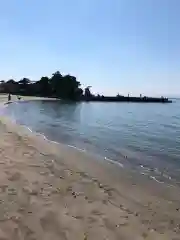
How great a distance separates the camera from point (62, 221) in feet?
20.3

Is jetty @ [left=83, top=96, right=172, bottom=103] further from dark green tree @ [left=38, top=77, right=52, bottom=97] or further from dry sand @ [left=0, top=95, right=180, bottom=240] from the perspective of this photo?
dry sand @ [left=0, top=95, right=180, bottom=240]

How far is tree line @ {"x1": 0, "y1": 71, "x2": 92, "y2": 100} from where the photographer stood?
13000 cm

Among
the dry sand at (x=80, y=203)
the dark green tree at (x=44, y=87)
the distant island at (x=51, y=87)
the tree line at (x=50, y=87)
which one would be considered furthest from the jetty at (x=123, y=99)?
the dry sand at (x=80, y=203)

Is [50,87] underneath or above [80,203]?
above

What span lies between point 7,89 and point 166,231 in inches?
5170

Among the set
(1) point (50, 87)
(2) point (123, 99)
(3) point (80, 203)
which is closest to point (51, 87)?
(1) point (50, 87)

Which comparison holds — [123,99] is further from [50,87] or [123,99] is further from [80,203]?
[80,203]

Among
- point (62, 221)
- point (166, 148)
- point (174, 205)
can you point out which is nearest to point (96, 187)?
point (174, 205)

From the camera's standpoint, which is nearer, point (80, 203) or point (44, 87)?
point (80, 203)

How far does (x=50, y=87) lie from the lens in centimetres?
13250

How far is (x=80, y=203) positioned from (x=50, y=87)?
12755cm

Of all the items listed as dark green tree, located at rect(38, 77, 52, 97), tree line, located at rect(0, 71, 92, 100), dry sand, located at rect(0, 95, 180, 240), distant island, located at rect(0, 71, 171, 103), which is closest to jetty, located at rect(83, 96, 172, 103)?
distant island, located at rect(0, 71, 171, 103)

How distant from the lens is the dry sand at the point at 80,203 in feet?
19.0

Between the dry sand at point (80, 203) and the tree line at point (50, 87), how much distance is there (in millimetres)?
119358
